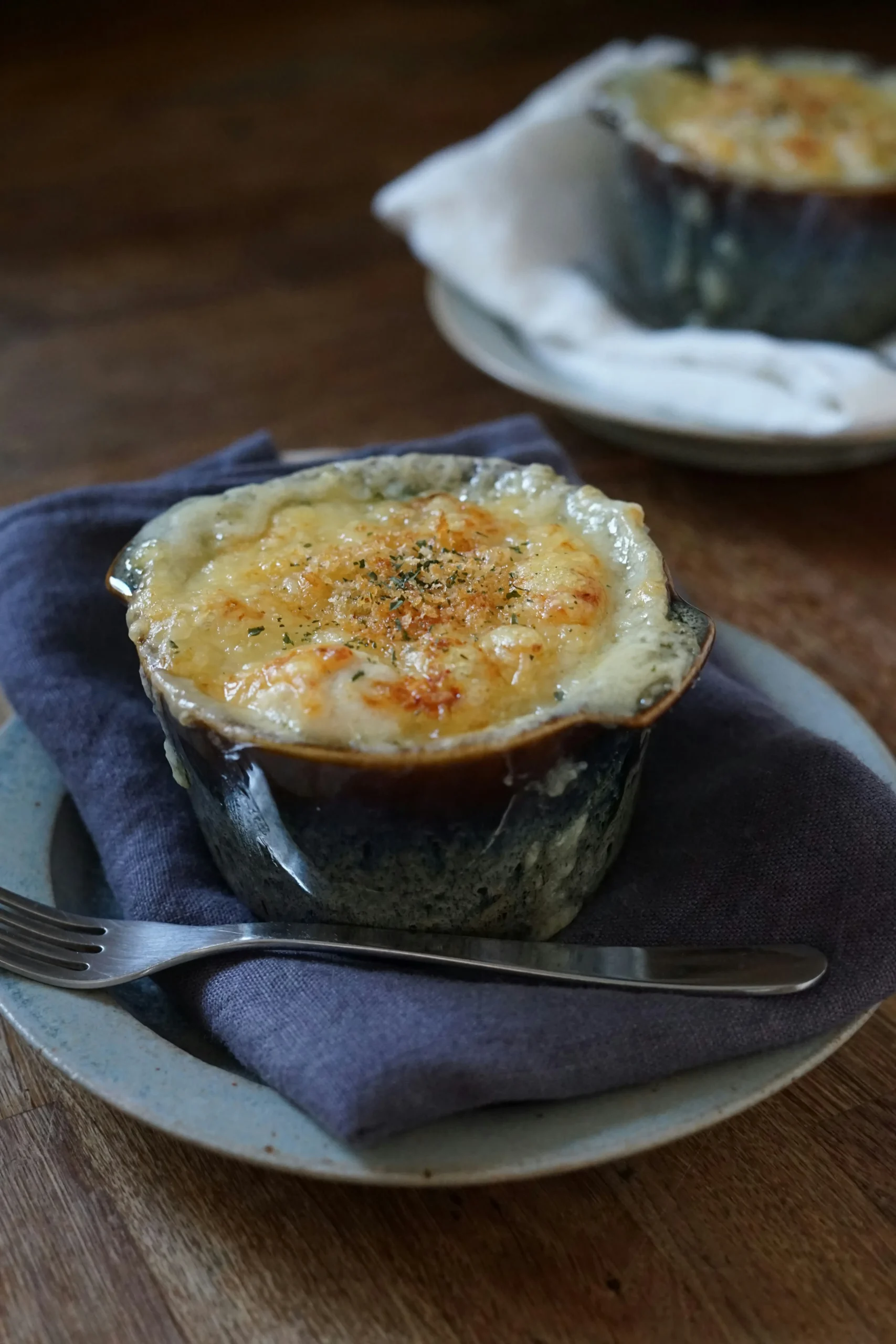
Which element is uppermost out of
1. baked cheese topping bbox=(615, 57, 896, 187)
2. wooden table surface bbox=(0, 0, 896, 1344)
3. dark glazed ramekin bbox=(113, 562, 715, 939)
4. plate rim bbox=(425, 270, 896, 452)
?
baked cheese topping bbox=(615, 57, 896, 187)

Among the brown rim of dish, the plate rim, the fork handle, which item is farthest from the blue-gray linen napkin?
the plate rim

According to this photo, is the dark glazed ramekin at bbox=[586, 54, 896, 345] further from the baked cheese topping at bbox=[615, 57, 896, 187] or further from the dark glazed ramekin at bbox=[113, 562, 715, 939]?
the dark glazed ramekin at bbox=[113, 562, 715, 939]

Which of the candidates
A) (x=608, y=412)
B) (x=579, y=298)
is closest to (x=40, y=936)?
(x=608, y=412)

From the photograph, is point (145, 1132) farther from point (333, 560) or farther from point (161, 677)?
point (333, 560)

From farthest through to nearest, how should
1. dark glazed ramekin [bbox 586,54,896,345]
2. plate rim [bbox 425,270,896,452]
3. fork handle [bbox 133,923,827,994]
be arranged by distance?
dark glazed ramekin [bbox 586,54,896,345] → plate rim [bbox 425,270,896,452] → fork handle [bbox 133,923,827,994]

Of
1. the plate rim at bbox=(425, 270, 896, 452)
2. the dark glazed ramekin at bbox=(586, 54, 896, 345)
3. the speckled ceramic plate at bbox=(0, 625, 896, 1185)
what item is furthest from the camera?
the dark glazed ramekin at bbox=(586, 54, 896, 345)

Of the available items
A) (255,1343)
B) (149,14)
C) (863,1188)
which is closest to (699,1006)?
(863,1188)

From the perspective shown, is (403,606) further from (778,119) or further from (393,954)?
(778,119)

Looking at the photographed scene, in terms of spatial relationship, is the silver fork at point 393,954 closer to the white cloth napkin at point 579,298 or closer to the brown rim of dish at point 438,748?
the brown rim of dish at point 438,748
